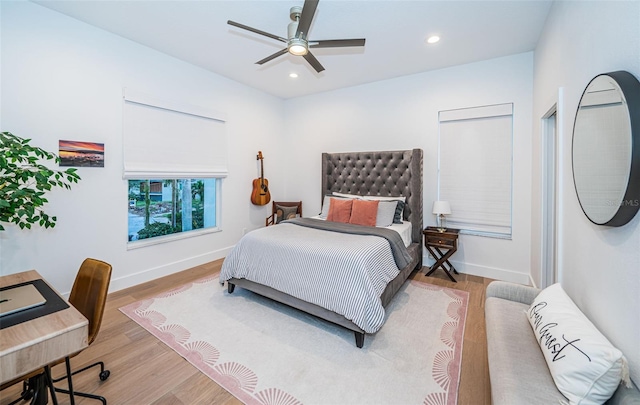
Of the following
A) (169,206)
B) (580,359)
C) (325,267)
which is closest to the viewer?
(580,359)

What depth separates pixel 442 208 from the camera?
12.0ft

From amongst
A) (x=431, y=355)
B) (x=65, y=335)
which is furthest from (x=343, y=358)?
(x=65, y=335)

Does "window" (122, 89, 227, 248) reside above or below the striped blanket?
above

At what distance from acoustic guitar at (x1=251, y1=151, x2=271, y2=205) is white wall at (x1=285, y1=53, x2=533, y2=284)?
25.5 inches

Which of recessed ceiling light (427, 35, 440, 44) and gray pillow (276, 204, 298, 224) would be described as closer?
recessed ceiling light (427, 35, 440, 44)

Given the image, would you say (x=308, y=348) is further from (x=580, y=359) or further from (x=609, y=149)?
(x=609, y=149)

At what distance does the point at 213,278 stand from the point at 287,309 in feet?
4.48

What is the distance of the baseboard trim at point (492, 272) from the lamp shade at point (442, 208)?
32.2 inches

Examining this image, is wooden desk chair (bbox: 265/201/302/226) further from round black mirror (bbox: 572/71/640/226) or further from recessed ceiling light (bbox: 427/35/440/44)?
round black mirror (bbox: 572/71/640/226)

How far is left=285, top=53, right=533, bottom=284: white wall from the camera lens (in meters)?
3.42

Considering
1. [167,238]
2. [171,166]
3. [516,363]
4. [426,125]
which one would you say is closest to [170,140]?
[171,166]

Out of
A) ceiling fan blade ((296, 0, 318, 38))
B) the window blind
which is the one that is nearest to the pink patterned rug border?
ceiling fan blade ((296, 0, 318, 38))

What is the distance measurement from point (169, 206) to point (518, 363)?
4.22 m

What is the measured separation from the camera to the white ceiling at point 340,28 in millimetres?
2496
